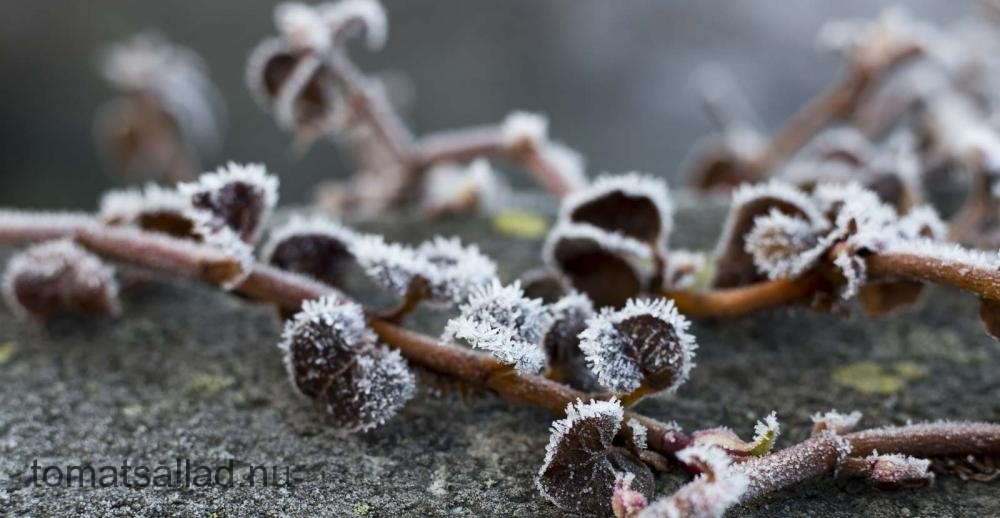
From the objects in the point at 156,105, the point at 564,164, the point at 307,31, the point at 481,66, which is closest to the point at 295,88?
the point at 307,31

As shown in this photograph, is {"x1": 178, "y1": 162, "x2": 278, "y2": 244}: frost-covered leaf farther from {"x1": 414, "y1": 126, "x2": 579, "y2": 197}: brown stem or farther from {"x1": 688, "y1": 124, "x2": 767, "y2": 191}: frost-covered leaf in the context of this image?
{"x1": 688, "y1": 124, "x2": 767, "y2": 191}: frost-covered leaf

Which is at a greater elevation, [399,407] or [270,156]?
[270,156]

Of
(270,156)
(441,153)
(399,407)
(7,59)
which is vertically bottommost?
(399,407)

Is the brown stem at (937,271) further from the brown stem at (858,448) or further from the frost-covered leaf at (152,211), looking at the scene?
the frost-covered leaf at (152,211)

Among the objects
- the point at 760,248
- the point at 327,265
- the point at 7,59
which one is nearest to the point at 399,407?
the point at 327,265

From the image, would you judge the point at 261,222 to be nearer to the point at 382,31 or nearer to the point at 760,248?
the point at 382,31

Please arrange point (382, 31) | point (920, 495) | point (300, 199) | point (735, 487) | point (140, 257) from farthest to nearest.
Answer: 1. point (300, 199)
2. point (382, 31)
3. point (140, 257)
4. point (920, 495)
5. point (735, 487)

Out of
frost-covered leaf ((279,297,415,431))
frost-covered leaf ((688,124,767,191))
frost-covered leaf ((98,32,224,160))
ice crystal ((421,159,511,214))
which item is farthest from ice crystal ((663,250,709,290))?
frost-covered leaf ((98,32,224,160))
